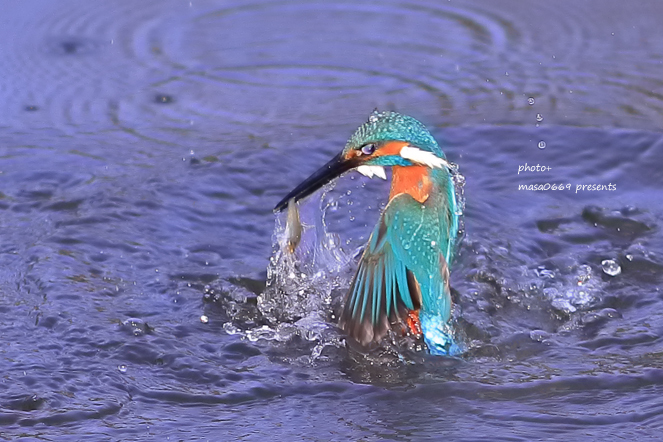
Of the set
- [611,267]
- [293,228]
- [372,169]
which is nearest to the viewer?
[372,169]

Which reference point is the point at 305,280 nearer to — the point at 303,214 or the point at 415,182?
the point at 303,214

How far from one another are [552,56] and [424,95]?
890 mm

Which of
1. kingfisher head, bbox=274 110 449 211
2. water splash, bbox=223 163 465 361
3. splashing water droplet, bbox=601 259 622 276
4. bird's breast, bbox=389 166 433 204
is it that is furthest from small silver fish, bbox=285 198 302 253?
splashing water droplet, bbox=601 259 622 276

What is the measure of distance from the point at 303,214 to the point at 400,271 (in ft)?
1.84

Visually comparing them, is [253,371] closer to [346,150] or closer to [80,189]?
[346,150]

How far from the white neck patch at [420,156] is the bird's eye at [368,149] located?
11 centimetres

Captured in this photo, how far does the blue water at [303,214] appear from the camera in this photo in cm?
314

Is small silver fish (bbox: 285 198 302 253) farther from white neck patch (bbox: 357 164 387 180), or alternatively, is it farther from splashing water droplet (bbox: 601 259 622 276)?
splashing water droplet (bbox: 601 259 622 276)

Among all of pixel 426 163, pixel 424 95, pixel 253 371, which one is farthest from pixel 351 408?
pixel 424 95

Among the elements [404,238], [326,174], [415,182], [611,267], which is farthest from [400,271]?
[611,267]

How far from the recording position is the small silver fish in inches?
150

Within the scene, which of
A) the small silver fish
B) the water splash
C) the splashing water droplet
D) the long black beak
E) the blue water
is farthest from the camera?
the splashing water droplet

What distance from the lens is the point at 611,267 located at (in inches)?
162

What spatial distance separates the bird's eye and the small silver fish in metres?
0.40
